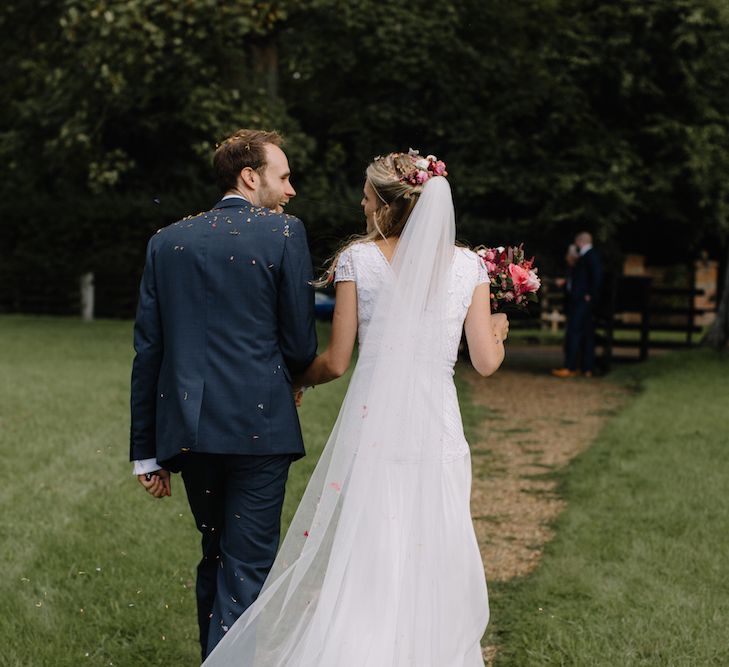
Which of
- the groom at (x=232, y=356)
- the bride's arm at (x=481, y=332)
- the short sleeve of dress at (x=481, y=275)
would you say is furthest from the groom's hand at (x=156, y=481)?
the short sleeve of dress at (x=481, y=275)

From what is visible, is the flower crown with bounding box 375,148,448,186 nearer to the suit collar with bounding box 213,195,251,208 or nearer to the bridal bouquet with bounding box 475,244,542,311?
the bridal bouquet with bounding box 475,244,542,311

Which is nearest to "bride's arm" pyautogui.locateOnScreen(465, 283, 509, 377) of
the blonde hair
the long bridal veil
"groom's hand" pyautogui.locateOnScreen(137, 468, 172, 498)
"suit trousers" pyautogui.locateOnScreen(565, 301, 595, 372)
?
the long bridal veil

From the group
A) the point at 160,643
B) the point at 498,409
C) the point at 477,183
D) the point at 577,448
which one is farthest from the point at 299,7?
the point at 160,643

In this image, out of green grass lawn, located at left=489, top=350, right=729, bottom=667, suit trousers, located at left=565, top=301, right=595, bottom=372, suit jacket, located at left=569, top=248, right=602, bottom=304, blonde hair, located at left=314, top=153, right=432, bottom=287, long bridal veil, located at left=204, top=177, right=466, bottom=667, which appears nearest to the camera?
long bridal veil, located at left=204, top=177, right=466, bottom=667

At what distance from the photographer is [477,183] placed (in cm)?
1465

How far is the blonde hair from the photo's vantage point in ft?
12.0

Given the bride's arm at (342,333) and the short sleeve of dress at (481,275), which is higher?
the short sleeve of dress at (481,275)

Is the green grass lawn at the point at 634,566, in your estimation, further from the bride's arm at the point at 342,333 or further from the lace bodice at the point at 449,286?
the bride's arm at the point at 342,333

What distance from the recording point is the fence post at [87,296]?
82.4 feet

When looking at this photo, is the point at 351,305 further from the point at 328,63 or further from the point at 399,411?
the point at 328,63

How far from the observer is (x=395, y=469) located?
361cm

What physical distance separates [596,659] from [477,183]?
10788mm

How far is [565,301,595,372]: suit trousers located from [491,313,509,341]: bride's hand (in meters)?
11.3

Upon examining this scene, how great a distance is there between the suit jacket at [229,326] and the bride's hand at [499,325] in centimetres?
68
